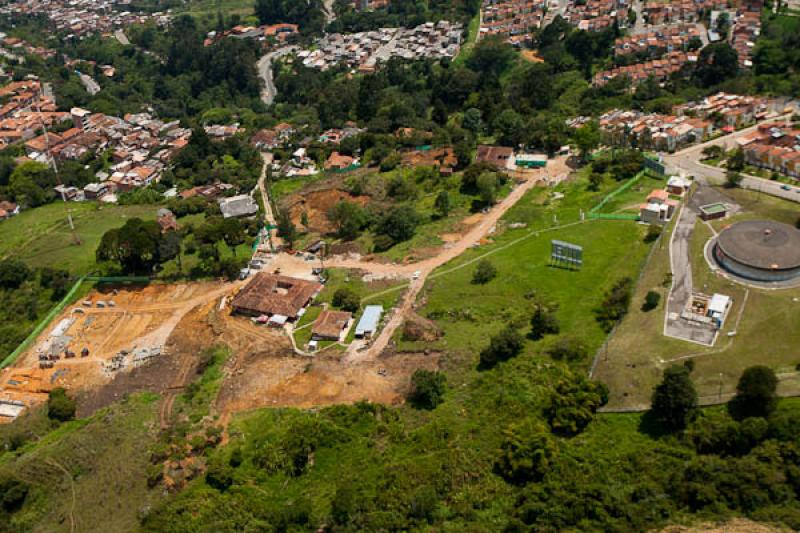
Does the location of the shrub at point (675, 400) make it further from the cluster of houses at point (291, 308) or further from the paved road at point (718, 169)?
the paved road at point (718, 169)

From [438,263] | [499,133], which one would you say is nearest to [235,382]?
[438,263]

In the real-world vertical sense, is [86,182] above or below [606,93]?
below

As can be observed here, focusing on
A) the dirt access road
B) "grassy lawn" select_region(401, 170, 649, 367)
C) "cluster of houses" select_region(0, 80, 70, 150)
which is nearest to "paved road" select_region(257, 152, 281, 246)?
the dirt access road

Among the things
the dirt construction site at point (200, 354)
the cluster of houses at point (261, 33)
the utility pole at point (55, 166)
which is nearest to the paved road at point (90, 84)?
the utility pole at point (55, 166)

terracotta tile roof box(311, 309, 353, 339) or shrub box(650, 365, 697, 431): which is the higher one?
shrub box(650, 365, 697, 431)

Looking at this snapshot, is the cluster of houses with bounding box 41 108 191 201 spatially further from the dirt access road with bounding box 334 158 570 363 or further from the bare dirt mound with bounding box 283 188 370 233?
the dirt access road with bounding box 334 158 570 363

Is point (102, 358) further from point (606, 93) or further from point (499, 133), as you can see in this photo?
point (606, 93)

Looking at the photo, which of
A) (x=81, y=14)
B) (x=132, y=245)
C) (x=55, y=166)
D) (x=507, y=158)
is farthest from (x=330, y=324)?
(x=81, y=14)

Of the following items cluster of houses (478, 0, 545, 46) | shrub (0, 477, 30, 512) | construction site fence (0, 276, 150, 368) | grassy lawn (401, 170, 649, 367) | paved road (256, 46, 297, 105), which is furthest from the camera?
paved road (256, 46, 297, 105)
